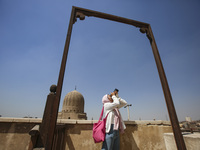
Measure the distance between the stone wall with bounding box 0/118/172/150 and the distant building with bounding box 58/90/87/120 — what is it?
57.4ft

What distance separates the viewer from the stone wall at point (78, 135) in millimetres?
2469

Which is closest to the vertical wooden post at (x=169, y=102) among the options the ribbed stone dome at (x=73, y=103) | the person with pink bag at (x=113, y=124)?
the person with pink bag at (x=113, y=124)

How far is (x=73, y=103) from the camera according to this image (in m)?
21.0

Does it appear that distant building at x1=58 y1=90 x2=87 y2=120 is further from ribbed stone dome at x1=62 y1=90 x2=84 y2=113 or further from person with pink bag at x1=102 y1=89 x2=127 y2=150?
person with pink bag at x1=102 y1=89 x2=127 y2=150

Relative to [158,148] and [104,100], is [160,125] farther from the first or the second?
[104,100]

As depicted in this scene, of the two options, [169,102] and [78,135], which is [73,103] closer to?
[78,135]

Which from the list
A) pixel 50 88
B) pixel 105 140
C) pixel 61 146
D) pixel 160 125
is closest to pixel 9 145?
pixel 61 146

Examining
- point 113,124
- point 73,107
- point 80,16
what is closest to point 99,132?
point 113,124

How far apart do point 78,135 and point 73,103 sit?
63.9 ft

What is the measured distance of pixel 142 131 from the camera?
296 centimetres

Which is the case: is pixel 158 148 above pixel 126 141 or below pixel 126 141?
below

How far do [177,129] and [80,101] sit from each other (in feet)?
71.2

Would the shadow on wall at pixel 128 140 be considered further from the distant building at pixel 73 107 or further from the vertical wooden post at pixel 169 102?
the distant building at pixel 73 107

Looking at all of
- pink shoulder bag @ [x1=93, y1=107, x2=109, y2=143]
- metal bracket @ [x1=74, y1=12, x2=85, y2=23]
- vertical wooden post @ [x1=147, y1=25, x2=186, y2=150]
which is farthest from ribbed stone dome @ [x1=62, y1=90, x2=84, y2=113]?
vertical wooden post @ [x1=147, y1=25, x2=186, y2=150]
